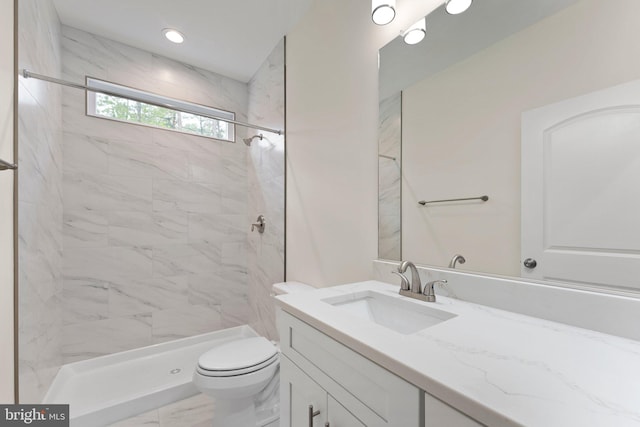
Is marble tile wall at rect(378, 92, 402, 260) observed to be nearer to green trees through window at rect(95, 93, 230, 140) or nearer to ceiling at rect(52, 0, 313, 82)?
ceiling at rect(52, 0, 313, 82)

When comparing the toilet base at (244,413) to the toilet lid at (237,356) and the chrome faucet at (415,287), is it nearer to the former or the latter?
the toilet lid at (237,356)

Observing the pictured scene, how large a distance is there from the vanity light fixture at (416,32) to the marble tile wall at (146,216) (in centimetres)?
195

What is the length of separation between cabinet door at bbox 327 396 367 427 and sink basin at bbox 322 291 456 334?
0.34m

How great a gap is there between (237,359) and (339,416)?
99cm

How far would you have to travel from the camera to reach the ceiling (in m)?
1.79

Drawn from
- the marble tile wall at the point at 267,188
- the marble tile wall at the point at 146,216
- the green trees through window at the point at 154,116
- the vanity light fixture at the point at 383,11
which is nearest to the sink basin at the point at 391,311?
the marble tile wall at the point at 267,188

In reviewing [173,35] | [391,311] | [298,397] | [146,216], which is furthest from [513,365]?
[173,35]

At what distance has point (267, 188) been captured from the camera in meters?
2.38

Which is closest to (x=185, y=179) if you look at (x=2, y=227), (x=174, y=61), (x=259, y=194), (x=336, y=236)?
(x=259, y=194)

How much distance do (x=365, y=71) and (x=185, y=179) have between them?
188cm

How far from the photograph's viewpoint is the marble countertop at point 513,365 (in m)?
0.39

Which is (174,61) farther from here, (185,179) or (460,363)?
(460,363)

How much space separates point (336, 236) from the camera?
160cm

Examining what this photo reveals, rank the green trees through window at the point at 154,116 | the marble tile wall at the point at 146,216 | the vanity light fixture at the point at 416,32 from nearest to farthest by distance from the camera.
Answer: the vanity light fixture at the point at 416,32 < the marble tile wall at the point at 146,216 < the green trees through window at the point at 154,116
